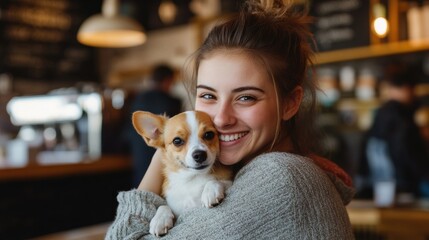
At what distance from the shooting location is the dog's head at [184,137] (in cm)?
147

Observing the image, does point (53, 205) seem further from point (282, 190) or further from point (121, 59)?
point (282, 190)

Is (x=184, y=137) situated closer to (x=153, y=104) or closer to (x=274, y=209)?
(x=274, y=209)

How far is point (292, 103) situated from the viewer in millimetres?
1502

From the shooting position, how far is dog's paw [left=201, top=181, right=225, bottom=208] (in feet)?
4.08

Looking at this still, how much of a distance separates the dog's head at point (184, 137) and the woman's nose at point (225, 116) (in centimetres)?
8

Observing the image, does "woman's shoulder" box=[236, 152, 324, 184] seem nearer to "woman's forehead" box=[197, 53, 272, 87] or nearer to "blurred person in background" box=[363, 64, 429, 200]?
"woman's forehead" box=[197, 53, 272, 87]

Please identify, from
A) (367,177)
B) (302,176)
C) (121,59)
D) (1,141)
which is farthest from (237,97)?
(121,59)

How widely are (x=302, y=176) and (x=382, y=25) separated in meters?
2.43

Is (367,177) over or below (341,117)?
below

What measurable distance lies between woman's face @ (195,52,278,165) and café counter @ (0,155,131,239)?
3492mm

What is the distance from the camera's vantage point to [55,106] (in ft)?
20.1

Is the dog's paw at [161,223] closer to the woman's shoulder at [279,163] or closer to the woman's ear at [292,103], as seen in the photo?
the woman's shoulder at [279,163]

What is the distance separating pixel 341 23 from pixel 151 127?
12.7 ft

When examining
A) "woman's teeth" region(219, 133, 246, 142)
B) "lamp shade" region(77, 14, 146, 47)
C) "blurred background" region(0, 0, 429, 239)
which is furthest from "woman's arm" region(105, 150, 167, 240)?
"lamp shade" region(77, 14, 146, 47)
